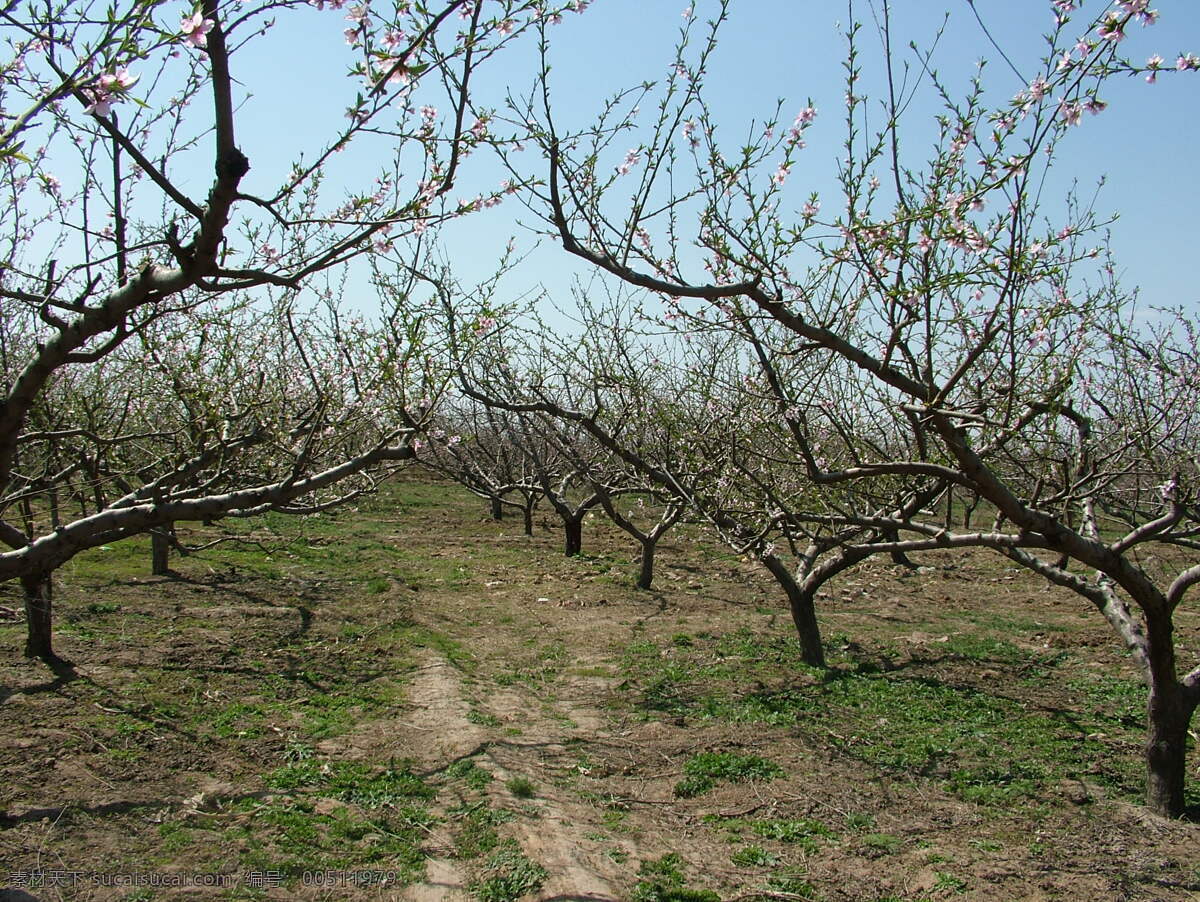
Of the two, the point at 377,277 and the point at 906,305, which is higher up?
the point at 377,277

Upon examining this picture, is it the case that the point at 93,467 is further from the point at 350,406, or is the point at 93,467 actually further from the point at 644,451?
the point at 644,451

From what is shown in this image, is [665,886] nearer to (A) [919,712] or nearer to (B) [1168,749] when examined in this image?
(B) [1168,749]

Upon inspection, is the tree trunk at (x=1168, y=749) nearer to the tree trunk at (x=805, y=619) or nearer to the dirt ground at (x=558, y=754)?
the dirt ground at (x=558, y=754)

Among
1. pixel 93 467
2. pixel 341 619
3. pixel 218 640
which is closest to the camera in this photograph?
pixel 93 467

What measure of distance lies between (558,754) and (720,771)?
3.65 feet

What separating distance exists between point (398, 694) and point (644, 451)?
3.43 metres

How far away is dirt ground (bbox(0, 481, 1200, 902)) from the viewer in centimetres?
398

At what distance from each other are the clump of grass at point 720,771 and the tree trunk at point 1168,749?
208cm

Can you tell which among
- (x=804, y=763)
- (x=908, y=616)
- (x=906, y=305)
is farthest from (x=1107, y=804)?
(x=908, y=616)

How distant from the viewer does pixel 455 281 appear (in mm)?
9992

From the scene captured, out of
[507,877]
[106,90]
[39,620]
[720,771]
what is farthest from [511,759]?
[106,90]

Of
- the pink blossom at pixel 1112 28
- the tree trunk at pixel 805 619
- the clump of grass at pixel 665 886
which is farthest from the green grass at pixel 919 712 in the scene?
the pink blossom at pixel 1112 28

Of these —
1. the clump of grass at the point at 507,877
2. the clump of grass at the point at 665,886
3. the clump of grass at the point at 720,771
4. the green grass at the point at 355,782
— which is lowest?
the clump of grass at the point at 665,886

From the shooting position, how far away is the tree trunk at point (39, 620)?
21.0 feet
